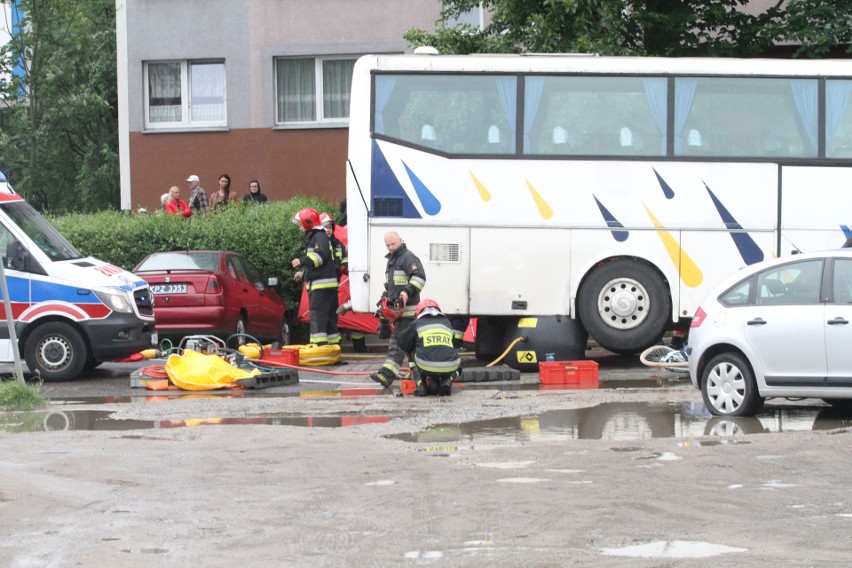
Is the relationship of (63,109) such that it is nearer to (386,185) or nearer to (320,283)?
(320,283)

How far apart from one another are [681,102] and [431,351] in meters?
5.33

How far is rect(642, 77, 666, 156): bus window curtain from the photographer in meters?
17.3

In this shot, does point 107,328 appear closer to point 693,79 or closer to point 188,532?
point 693,79

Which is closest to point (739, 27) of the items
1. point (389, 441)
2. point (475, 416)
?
point (475, 416)

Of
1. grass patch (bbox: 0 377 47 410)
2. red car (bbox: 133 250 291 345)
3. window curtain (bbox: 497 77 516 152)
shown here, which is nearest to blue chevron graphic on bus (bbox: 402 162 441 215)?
window curtain (bbox: 497 77 516 152)

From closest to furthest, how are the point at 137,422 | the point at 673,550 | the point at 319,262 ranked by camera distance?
the point at 673,550, the point at 137,422, the point at 319,262

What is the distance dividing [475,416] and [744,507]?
4.79 meters

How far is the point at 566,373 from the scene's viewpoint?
15.7 m

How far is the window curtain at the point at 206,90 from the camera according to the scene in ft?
94.4

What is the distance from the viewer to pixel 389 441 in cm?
1112

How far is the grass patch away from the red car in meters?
5.09

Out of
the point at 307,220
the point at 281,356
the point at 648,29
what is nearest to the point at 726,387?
the point at 281,356

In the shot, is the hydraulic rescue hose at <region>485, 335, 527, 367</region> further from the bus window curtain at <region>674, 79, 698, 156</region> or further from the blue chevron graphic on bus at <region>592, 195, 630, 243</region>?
the bus window curtain at <region>674, 79, 698, 156</region>

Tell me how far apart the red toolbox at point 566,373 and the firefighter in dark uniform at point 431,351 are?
1.43 metres
